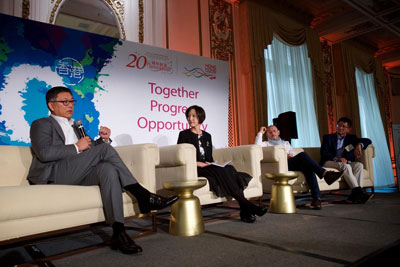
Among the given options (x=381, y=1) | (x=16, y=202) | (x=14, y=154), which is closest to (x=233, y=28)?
(x=381, y=1)

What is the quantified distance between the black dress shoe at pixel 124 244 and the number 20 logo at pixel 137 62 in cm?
233

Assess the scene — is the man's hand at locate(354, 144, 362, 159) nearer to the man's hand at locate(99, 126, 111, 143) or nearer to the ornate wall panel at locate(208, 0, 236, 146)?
the ornate wall panel at locate(208, 0, 236, 146)

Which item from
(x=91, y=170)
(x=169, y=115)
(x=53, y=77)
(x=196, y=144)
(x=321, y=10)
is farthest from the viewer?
(x=321, y=10)

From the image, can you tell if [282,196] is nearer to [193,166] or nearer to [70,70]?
[193,166]

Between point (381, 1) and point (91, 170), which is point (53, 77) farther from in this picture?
point (381, 1)

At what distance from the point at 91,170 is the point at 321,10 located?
5482mm

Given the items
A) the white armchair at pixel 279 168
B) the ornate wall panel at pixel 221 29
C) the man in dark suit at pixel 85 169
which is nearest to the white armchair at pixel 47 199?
the man in dark suit at pixel 85 169

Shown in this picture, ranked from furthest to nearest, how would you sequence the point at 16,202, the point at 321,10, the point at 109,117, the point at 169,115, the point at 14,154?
1. the point at 321,10
2. the point at 169,115
3. the point at 109,117
4. the point at 14,154
5. the point at 16,202

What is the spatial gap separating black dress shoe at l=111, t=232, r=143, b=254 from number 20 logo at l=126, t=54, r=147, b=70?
2328 mm

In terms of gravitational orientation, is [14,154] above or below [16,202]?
above

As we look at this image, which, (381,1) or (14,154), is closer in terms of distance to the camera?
(14,154)

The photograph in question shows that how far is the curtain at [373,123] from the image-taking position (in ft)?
23.2

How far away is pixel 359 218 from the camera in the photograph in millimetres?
2398

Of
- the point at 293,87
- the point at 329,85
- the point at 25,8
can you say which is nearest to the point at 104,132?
the point at 25,8
